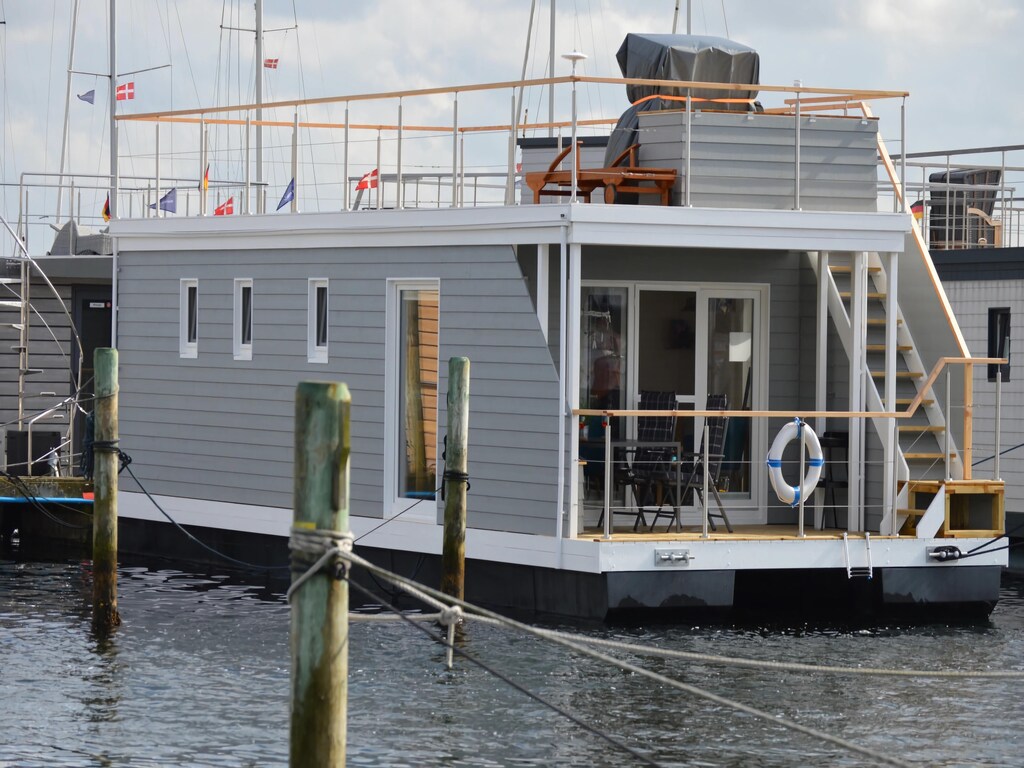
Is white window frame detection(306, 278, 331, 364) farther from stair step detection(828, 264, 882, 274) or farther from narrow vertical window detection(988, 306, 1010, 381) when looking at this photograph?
narrow vertical window detection(988, 306, 1010, 381)

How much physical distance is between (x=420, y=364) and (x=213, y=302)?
301cm

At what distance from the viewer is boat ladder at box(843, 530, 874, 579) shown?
1493cm

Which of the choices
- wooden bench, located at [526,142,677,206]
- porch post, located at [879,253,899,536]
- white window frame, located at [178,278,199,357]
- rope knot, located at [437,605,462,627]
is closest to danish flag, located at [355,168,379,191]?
white window frame, located at [178,278,199,357]

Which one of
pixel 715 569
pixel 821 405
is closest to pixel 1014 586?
pixel 821 405

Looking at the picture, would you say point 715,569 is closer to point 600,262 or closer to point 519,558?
point 519,558

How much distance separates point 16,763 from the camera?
10.5 metres

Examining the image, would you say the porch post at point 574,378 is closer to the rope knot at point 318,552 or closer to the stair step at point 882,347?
the stair step at point 882,347

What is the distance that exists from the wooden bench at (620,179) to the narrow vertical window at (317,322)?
8.12 ft

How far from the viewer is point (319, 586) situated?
7.44 metres

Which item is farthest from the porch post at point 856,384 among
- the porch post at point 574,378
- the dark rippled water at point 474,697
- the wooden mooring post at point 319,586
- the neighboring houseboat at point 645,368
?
the wooden mooring post at point 319,586

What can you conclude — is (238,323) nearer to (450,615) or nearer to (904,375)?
(904,375)

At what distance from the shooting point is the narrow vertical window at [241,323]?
17.9m

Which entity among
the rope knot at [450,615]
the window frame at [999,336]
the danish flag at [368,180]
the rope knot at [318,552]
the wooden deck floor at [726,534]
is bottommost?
the wooden deck floor at [726,534]

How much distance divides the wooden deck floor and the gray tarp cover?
3794 millimetres
